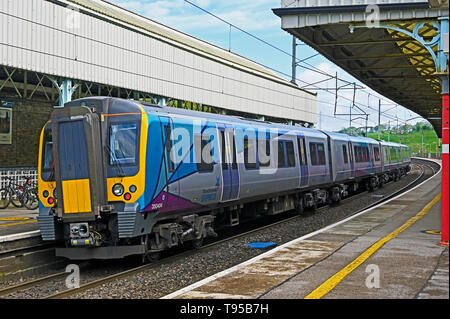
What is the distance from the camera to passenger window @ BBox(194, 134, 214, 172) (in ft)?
36.6

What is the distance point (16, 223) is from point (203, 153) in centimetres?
531

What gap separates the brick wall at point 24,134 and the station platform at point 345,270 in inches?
737

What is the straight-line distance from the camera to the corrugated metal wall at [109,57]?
1845 cm

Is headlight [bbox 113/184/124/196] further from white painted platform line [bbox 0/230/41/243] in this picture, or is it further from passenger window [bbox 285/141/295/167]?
passenger window [bbox 285/141/295/167]

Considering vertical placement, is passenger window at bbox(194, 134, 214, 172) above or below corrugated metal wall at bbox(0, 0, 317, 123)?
below

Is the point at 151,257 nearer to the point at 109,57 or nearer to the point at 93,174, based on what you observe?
the point at 93,174

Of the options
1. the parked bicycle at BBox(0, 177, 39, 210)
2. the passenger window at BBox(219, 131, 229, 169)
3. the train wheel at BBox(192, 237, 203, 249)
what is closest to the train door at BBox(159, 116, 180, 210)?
the train wheel at BBox(192, 237, 203, 249)

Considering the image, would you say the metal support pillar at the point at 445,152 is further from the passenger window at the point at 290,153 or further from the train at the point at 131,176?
the passenger window at the point at 290,153

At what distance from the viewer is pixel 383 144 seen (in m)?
34.4

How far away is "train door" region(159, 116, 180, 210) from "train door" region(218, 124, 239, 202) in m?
2.05

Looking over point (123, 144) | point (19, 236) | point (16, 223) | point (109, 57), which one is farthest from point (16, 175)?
point (123, 144)

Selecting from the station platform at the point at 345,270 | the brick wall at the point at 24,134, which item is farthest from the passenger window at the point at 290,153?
the brick wall at the point at 24,134

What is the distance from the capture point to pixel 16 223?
13.1 meters
